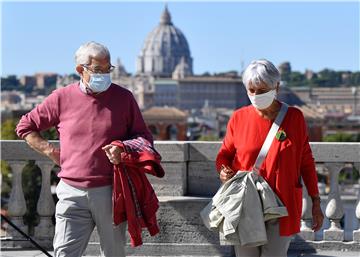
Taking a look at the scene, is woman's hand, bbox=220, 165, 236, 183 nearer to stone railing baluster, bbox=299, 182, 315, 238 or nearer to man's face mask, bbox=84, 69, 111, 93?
man's face mask, bbox=84, 69, 111, 93

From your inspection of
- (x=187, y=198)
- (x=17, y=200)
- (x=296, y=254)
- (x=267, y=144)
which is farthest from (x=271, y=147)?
(x=17, y=200)

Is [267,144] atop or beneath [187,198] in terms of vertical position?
atop

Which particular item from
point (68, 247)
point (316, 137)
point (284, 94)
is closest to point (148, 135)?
point (68, 247)

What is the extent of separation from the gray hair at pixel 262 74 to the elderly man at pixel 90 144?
632mm

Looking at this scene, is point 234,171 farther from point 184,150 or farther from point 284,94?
point 284,94

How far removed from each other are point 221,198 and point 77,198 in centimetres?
71

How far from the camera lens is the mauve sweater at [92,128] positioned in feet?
18.6

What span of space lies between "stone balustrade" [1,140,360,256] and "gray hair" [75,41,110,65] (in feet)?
6.83

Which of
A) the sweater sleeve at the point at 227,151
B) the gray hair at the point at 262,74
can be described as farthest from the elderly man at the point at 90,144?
the gray hair at the point at 262,74

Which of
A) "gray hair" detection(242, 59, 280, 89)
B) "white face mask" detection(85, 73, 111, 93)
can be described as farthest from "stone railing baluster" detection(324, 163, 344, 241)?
"white face mask" detection(85, 73, 111, 93)

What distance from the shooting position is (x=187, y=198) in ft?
25.2

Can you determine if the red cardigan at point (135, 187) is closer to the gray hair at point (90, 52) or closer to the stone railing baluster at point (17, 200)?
the gray hair at point (90, 52)

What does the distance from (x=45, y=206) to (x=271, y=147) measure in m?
3.04

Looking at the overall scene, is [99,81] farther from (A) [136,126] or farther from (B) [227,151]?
(B) [227,151]
